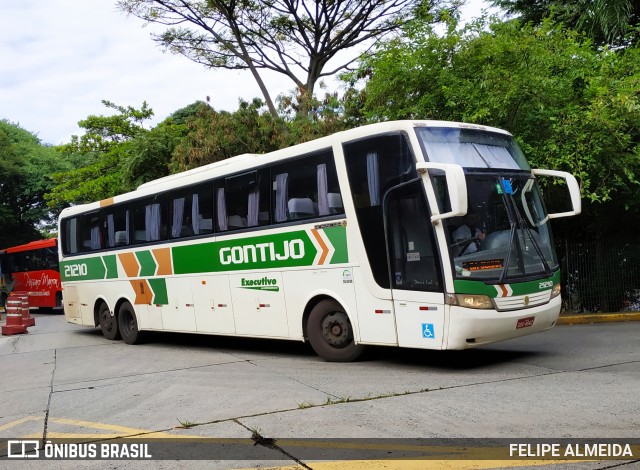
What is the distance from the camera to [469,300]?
26.1 feet

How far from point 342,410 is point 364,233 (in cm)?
310

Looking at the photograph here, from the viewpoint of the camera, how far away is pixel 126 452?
17.4 ft

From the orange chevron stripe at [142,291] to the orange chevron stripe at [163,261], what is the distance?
1.91 feet

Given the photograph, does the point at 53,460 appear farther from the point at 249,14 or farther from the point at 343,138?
the point at 249,14

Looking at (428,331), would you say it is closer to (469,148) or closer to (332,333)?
(332,333)

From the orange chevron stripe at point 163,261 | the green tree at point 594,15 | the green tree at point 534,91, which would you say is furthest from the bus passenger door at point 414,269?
the green tree at point 594,15

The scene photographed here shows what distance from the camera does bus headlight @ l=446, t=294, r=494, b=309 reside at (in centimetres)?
793

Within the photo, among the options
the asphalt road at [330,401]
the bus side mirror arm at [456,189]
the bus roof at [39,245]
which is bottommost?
the asphalt road at [330,401]

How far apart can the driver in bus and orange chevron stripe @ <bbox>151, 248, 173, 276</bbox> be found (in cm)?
665

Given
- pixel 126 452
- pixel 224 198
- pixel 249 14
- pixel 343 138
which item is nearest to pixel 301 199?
pixel 343 138

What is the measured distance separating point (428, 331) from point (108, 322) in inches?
372

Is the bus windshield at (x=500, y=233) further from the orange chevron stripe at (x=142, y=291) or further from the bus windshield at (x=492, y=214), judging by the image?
the orange chevron stripe at (x=142, y=291)

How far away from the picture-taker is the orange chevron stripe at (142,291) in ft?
→ 44.5

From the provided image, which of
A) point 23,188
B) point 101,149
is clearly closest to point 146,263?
point 101,149
